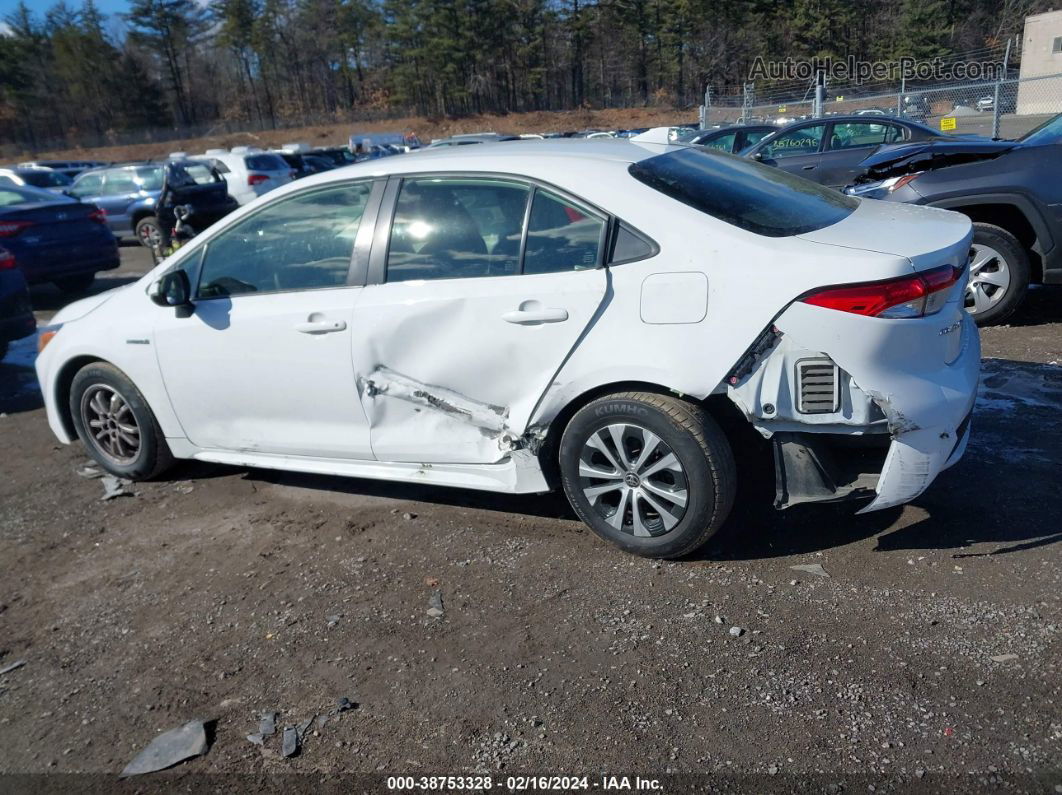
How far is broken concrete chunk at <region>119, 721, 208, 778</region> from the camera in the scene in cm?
281

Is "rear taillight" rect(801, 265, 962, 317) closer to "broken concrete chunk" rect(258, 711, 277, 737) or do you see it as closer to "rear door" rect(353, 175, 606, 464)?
"rear door" rect(353, 175, 606, 464)

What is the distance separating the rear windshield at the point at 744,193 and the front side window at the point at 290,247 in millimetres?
1435

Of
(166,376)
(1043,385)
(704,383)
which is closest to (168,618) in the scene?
(166,376)

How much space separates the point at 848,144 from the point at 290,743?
42.1ft

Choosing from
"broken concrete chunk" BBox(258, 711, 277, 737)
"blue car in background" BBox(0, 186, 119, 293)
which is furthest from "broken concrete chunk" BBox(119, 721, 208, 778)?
"blue car in background" BBox(0, 186, 119, 293)

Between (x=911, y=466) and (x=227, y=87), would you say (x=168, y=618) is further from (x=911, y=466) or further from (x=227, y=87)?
(x=227, y=87)

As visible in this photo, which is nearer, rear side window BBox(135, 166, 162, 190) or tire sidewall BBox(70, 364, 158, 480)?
tire sidewall BBox(70, 364, 158, 480)

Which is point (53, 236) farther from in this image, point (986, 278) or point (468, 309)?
point (986, 278)

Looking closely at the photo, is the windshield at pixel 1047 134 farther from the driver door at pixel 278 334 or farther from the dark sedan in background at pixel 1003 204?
the driver door at pixel 278 334

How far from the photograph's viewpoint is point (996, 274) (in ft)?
22.1

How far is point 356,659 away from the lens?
329 centimetres

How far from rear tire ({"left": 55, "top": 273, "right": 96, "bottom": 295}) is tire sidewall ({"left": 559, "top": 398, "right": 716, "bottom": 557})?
10407mm

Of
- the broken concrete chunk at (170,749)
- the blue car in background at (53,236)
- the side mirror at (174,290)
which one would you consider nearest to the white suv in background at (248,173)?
the blue car in background at (53,236)

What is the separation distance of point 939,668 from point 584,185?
229cm
